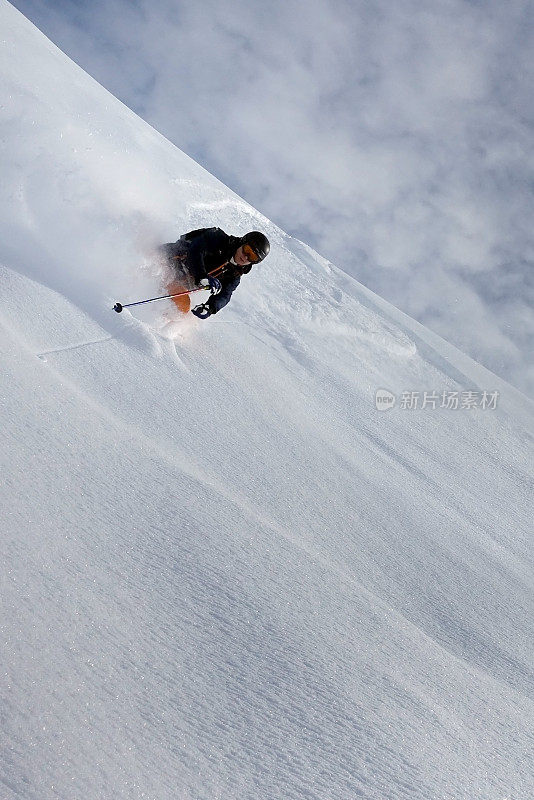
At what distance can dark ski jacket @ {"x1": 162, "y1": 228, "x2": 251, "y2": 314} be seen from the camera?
6461 mm

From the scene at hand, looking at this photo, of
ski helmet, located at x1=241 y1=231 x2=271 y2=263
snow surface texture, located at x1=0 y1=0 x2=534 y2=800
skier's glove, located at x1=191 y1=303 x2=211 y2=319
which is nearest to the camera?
snow surface texture, located at x1=0 y1=0 x2=534 y2=800

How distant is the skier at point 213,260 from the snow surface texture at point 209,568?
0.41 metres

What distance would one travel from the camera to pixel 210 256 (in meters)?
6.49

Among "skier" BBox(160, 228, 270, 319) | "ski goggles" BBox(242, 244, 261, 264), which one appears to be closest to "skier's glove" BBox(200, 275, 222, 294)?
"skier" BBox(160, 228, 270, 319)

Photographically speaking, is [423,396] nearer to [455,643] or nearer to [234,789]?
[455,643]

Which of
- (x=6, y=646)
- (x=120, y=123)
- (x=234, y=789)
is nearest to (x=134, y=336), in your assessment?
(x=6, y=646)

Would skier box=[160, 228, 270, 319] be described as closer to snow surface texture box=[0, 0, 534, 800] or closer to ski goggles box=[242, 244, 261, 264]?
ski goggles box=[242, 244, 261, 264]

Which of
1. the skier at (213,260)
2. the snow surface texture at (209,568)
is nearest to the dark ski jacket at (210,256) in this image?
the skier at (213,260)

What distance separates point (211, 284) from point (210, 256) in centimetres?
38

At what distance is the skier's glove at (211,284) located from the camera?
6410 mm

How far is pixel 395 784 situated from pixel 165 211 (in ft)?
32.4

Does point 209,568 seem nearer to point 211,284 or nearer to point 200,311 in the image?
point 200,311

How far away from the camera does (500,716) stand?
8.39 feet

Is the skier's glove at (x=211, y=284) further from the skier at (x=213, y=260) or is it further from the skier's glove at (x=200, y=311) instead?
the skier's glove at (x=200, y=311)
